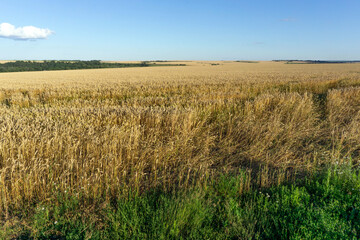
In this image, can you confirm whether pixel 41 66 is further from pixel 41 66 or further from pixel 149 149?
pixel 149 149

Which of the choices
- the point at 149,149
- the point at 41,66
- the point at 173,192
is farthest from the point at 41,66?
the point at 173,192

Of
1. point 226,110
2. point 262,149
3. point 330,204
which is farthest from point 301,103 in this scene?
point 330,204

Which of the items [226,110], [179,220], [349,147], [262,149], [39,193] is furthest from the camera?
[226,110]

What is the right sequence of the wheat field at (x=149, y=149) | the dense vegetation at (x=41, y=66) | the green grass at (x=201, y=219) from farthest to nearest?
1. the dense vegetation at (x=41, y=66)
2. the wheat field at (x=149, y=149)
3. the green grass at (x=201, y=219)

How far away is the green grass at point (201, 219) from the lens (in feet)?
7.79

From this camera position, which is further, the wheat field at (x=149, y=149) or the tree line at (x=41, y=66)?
the tree line at (x=41, y=66)

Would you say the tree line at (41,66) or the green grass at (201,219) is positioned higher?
the tree line at (41,66)

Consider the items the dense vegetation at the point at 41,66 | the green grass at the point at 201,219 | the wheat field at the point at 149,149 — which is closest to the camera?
the green grass at the point at 201,219

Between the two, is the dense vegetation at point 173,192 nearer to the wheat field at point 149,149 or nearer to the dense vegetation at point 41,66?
the wheat field at point 149,149

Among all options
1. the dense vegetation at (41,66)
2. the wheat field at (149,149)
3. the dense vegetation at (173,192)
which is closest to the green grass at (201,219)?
the dense vegetation at (173,192)

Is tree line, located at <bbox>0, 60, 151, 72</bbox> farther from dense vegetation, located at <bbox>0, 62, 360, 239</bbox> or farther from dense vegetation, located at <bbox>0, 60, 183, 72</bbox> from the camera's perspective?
dense vegetation, located at <bbox>0, 62, 360, 239</bbox>

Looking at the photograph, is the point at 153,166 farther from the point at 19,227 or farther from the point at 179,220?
the point at 19,227

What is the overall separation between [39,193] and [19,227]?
60cm

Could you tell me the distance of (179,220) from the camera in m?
2.41
